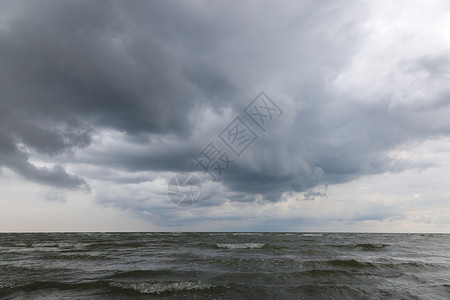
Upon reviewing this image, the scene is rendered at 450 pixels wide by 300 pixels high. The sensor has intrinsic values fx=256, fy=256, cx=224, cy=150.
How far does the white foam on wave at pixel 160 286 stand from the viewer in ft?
33.7

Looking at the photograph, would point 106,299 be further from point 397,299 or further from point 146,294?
point 397,299

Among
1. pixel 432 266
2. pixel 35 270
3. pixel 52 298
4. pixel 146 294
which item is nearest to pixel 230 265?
pixel 146 294

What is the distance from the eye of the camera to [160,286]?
35.4 ft

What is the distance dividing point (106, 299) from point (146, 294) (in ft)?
4.63

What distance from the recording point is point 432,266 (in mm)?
16734

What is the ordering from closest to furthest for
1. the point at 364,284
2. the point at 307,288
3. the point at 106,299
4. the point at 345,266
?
the point at 106,299 → the point at 307,288 → the point at 364,284 → the point at 345,266

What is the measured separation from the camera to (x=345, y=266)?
53.1 ft

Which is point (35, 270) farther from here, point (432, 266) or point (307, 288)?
point (432, 266)

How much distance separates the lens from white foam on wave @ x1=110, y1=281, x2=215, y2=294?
33.7ft

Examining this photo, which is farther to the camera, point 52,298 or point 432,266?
point 432,266

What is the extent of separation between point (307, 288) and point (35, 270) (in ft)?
49.7

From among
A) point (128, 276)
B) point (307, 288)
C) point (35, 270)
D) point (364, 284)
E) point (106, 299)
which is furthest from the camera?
point (35, 270)

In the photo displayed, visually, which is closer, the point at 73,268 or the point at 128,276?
the point at 128,276

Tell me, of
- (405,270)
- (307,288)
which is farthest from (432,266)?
(307,288)
